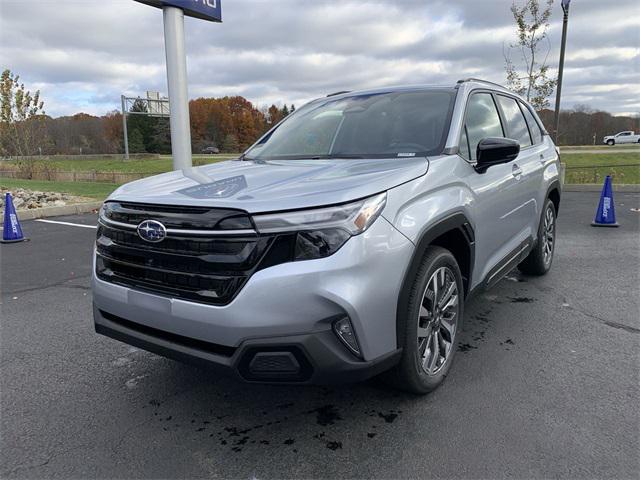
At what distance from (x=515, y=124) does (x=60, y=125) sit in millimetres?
91646

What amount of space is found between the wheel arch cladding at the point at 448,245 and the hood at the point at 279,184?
330 millimetres

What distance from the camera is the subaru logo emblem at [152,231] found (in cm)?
243

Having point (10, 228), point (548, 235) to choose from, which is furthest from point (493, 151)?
point (10, 228)

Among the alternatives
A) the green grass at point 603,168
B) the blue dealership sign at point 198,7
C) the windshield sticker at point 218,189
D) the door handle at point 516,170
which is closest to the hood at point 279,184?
the windshield sticker at point 218,189

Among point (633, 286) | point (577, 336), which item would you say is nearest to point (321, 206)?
point (577, 336)

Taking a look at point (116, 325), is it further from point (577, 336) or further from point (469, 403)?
point (577, 336)

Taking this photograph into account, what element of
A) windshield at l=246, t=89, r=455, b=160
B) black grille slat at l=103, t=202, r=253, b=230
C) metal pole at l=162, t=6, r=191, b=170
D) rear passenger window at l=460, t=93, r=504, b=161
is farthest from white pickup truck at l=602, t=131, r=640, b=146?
black grille slat at l=103, t=202, r=253, b=230

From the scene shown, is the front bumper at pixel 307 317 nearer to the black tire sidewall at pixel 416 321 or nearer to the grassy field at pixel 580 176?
the black tire sidewall at pixel 416 321

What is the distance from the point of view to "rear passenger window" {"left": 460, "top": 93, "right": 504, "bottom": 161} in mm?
3545

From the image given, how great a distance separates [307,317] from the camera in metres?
2.18

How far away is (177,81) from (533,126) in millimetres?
7922

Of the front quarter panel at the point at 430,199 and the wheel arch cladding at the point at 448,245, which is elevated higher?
the front quarter panel at the point at 430,199

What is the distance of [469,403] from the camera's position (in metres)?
2.83

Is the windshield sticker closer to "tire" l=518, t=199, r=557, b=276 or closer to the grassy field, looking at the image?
"tire" l=518, t=199, r=557, b=276
